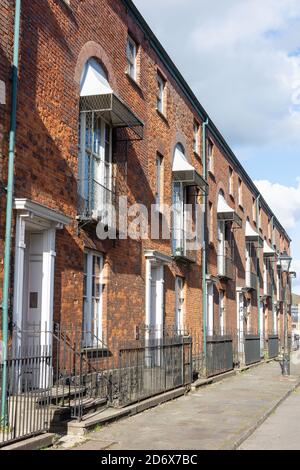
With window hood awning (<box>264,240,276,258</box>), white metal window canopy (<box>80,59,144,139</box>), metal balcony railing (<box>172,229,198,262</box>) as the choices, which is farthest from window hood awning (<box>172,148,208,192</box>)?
window hood awning (<box>264,240,276,258</box>)

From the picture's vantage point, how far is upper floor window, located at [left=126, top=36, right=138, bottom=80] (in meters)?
14.7

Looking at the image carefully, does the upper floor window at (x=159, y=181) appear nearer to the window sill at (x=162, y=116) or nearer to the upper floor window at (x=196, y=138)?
the window sill at (x=162, y=116)

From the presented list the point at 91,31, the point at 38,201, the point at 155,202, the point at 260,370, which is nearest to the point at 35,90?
the point at 38,201

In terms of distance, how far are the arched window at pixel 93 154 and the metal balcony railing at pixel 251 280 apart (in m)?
16.3

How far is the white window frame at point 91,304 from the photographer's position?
11.8 meters

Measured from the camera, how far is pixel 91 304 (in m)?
12.1

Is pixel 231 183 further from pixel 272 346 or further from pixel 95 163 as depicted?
pixel 95 163

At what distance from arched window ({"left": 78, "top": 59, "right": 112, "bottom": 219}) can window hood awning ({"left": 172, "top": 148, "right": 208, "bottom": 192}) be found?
4590 millimetres

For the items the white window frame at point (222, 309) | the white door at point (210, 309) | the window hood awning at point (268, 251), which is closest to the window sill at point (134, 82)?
the white door at point (210, 309)

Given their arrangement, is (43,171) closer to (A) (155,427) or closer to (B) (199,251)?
(A) (155,427)

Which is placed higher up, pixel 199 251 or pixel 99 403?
pixel 199 251
